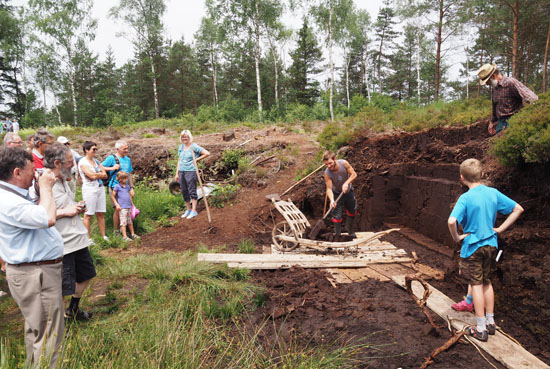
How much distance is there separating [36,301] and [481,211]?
398 centimetres

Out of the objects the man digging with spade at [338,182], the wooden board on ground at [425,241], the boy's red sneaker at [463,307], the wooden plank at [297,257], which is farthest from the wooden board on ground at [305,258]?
the boy's red sneaker at [463,307]

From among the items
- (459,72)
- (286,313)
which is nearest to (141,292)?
(286,313)

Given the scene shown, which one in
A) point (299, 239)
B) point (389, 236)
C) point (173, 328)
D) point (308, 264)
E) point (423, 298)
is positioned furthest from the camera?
point (389, 236)

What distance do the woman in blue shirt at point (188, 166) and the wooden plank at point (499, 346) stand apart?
576 cm

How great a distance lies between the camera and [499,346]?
9.82 feet

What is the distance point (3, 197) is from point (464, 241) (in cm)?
403

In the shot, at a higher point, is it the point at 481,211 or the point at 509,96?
the point at 509,96

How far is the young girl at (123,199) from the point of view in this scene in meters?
6.68

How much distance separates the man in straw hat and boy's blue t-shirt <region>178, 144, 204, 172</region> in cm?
595

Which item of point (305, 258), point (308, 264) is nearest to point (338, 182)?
point (305, 258)

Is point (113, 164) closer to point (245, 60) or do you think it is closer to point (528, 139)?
point (528, 139)

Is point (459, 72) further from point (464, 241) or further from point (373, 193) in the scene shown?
point (464, 241)

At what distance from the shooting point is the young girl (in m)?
6.68

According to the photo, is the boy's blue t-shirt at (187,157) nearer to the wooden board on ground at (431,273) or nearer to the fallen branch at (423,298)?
the wooden board on ground at (431,273)
